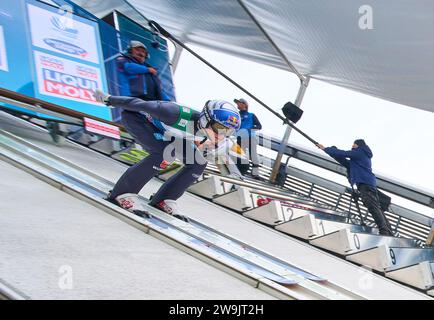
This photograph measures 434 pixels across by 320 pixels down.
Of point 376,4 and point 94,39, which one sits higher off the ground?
point 94,39

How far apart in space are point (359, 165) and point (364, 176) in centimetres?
24

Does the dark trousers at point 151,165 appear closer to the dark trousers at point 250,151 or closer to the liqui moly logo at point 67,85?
the liqui moly logo at point 67,85

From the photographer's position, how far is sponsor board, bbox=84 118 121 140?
8.44 metres

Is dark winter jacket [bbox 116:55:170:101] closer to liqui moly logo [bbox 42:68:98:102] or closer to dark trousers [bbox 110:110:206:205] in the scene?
dark trousers [bbox 110:110:206:205]

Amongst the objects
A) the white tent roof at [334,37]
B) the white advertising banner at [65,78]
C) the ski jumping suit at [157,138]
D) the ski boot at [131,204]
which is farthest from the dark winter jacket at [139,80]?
the white tent roof at [334,37]

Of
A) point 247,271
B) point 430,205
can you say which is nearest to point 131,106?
point 247,271

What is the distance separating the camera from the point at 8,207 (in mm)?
3902

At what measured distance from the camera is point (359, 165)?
935 centimetres

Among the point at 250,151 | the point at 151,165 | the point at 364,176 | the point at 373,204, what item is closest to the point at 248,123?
the point at 250,151

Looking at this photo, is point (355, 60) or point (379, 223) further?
point (355, 60)

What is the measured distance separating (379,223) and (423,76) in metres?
2.53

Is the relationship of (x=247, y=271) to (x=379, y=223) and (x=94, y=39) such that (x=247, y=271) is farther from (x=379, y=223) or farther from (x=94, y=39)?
(x=94, y=39)

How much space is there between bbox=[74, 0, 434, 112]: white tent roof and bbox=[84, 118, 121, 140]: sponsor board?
360 cm

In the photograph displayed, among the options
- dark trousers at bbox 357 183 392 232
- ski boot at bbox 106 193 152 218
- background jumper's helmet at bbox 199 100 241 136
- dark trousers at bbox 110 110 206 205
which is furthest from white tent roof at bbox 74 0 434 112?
ski boot at bbox 106 193 152 218
